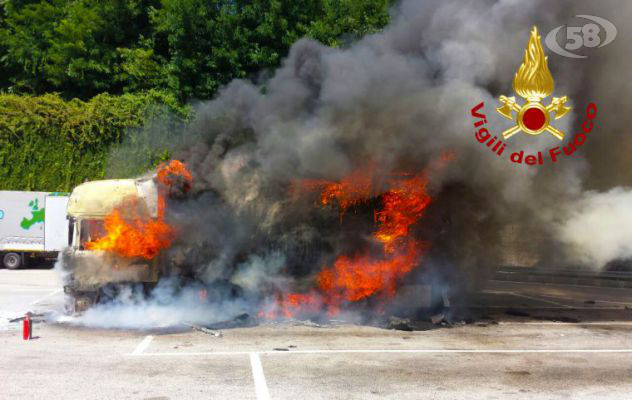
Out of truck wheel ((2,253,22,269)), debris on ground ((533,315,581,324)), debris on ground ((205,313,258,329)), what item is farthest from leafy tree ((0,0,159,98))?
debris on ground ((533,315,581,324))

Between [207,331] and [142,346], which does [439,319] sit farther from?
[142,346]

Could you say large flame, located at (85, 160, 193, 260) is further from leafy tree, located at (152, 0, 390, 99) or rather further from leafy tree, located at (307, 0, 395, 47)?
leafy tree, located at (152, 0, 390, 99)

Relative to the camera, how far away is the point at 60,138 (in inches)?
1166

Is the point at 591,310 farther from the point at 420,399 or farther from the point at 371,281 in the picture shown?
the point at 420,399

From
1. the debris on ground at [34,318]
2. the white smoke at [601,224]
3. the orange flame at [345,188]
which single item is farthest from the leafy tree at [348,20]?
the debris on ground at [34,318]

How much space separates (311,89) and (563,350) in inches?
298

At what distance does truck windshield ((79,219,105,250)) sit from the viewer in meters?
13.2

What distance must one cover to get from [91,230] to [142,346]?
3728mm

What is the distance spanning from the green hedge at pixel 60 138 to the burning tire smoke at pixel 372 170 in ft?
56.1

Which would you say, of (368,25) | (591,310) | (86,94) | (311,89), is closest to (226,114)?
(311,89)

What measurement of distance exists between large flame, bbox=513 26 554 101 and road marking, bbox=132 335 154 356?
9413 millimetres

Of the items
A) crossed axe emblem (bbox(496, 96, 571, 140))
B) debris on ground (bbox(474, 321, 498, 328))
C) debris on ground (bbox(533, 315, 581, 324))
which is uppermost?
crossed axe emblem (bbox(496, 96, 571, 140))

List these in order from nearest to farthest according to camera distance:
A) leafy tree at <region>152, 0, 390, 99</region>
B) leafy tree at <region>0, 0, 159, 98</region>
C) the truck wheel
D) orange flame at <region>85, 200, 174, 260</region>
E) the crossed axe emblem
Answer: orange flame at <region>85, 200, 174, 260</region>, the crossed axe emblem, the truck wheel, leafy tree at <region>152, 0, 390, 99</region>, leafy tree at <region>0, 0, 159, 98</region>

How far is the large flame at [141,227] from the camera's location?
501 inches
